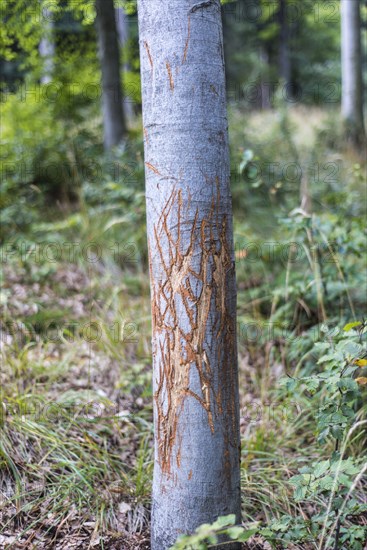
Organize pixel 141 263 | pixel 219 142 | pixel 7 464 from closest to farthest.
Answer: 1. pixel 219 142
2. pixel 7 464
3. pixel 141 263

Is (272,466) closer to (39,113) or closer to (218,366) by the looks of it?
(218,366)

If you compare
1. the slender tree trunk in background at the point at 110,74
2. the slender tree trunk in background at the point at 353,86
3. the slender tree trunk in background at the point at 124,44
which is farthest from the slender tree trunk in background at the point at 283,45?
the slender tree trunk in background at the point at 110,74

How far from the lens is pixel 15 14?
171 inches

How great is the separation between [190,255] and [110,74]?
5.19 m

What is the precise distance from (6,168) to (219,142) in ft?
15.3

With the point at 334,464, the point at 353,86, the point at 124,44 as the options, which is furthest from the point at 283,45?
the point at 334,464

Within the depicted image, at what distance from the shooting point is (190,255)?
1.63 metres

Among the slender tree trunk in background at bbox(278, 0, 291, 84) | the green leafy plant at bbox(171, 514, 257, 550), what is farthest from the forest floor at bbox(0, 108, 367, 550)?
the slender tree trunk in background at bbox(278, 0, 291, 84)

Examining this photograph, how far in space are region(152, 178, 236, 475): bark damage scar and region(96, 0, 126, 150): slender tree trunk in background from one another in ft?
16.4

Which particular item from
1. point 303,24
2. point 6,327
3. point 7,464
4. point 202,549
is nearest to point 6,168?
point 6,327

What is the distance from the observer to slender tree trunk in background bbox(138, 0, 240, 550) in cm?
160

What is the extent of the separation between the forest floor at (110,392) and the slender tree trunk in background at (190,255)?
624mm

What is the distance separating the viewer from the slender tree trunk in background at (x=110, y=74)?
5789 millimetres

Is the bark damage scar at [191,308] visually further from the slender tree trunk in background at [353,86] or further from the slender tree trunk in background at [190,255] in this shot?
the slender tree trunk in background at [353,86]
